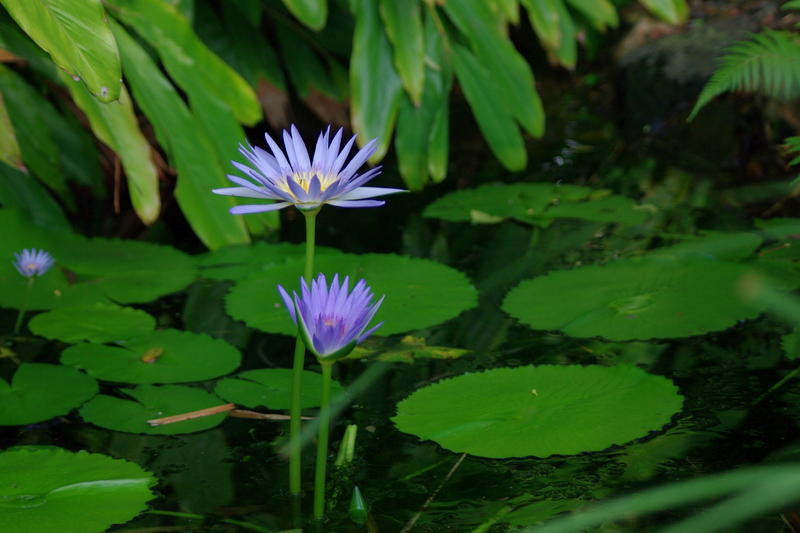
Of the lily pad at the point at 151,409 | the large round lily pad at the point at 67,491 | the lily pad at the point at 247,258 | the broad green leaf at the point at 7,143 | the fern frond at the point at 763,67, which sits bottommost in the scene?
the large round lily pad at the point at 67,491

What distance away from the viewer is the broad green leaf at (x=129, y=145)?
176cm

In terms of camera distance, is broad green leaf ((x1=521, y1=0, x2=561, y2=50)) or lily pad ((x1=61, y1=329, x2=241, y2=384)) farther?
broad green leaf ((x1=521, y1=0, x2=561, y2=50))

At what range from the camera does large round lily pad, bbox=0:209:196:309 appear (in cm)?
174

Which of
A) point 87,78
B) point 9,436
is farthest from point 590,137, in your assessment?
point 9,436

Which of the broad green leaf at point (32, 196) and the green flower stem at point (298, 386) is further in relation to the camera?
the broad green leaf at point (32, 196)

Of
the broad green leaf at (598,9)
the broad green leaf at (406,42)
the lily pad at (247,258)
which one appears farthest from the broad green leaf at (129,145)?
the broad green leaf at (598,9)

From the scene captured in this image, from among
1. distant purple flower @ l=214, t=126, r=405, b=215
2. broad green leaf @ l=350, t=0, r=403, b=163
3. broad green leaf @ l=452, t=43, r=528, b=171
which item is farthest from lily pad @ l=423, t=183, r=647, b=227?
distant purple flower @ l=214, t=126, r=405, b=215

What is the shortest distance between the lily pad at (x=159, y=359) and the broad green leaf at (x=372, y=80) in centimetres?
79

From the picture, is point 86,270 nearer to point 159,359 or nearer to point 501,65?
point 159,359

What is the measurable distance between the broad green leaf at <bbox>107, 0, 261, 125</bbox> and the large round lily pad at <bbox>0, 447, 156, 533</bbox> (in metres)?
0.98

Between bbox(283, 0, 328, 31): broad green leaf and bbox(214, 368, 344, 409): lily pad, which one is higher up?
bbox(283, 0, 328, 31): broad green leaf

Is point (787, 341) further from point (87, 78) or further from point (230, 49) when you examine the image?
point (230, 49)

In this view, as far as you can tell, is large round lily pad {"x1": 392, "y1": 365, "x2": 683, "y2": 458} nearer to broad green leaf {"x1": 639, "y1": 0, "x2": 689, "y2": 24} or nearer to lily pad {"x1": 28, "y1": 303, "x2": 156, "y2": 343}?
lily pad {"x1": 28, "y1": 303, "x2": 156, "y2": 343}

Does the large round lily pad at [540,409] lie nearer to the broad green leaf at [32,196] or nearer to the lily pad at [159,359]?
the lily pad at [159,359]
